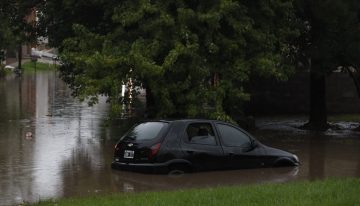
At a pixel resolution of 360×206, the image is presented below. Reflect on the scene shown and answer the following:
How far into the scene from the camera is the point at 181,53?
16.7 m

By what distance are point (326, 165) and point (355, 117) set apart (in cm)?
1597

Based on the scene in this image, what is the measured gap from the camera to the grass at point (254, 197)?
8.88 m

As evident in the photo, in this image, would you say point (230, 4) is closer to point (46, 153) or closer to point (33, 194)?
point (46, 153)

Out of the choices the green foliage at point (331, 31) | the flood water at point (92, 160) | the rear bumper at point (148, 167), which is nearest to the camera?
the flood water at point (92, 160)

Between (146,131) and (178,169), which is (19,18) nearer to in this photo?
A: (146,131)

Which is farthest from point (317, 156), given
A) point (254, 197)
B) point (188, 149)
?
point (254, 197)

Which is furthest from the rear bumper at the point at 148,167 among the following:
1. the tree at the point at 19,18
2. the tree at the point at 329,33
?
the tree at the point at 19,18

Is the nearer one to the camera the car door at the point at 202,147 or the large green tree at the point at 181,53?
the car door at the point at 202,147

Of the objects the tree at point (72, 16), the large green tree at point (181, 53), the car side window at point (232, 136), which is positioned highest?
the tree at point (72, 16)

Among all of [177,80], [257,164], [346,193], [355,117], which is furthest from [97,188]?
[355,117]

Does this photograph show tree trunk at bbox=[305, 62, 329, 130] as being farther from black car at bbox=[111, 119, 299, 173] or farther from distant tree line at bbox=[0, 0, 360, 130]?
black car at bbox=[111, 119, 299, 173]

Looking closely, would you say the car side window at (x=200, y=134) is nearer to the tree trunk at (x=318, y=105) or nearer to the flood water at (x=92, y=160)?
the flood water at (x=92, y=160)

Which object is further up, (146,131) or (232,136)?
(146,131)

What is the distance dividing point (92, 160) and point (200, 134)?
12.4ft
